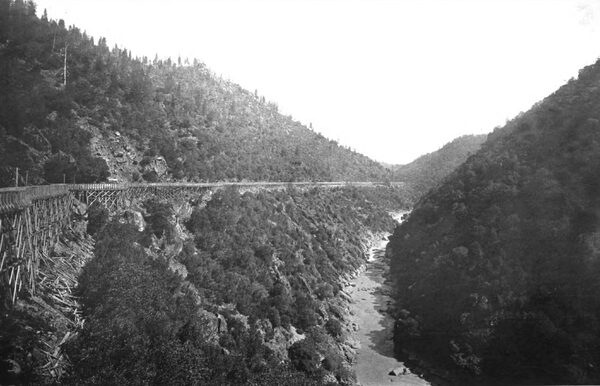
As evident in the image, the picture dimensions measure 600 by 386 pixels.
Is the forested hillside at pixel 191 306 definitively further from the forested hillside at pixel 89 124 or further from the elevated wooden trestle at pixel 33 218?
the forested hillside at pixel 89 124

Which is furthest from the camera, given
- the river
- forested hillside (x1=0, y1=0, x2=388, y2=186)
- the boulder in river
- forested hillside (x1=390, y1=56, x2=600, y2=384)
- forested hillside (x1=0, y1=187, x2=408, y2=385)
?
forested hillside (x1=0, y1=0, x2=388, y2=186)

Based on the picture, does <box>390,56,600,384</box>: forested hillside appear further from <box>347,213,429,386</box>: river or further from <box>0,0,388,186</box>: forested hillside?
<box>0,0,388,186</box>: forested hillside

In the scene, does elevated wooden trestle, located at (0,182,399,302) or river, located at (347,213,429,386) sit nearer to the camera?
elevated wooden trestle, located at (0,182,399,302)

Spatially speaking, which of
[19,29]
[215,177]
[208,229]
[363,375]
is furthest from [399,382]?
[19,29]

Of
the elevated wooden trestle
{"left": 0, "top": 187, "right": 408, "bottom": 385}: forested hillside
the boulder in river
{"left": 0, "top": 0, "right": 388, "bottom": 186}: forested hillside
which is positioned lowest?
the boulder in river

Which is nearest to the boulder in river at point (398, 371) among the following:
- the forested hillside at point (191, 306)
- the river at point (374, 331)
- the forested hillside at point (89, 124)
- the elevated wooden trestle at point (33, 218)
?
the river at point (374, 331)

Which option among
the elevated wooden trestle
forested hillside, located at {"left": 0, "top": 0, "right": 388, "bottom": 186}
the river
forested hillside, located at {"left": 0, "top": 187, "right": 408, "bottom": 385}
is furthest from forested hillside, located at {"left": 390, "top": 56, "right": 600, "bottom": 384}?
forested hillside, located at {"left": 0, "top": 0, "right": 388, "bottom": 186}

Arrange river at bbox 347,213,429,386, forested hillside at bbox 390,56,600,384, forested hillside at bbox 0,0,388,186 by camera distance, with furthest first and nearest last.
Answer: forested hillside at bbox 0,0,388,186 → river at bbox 347,213,429,386 → forested hillside at bbox 390,56,600,384
